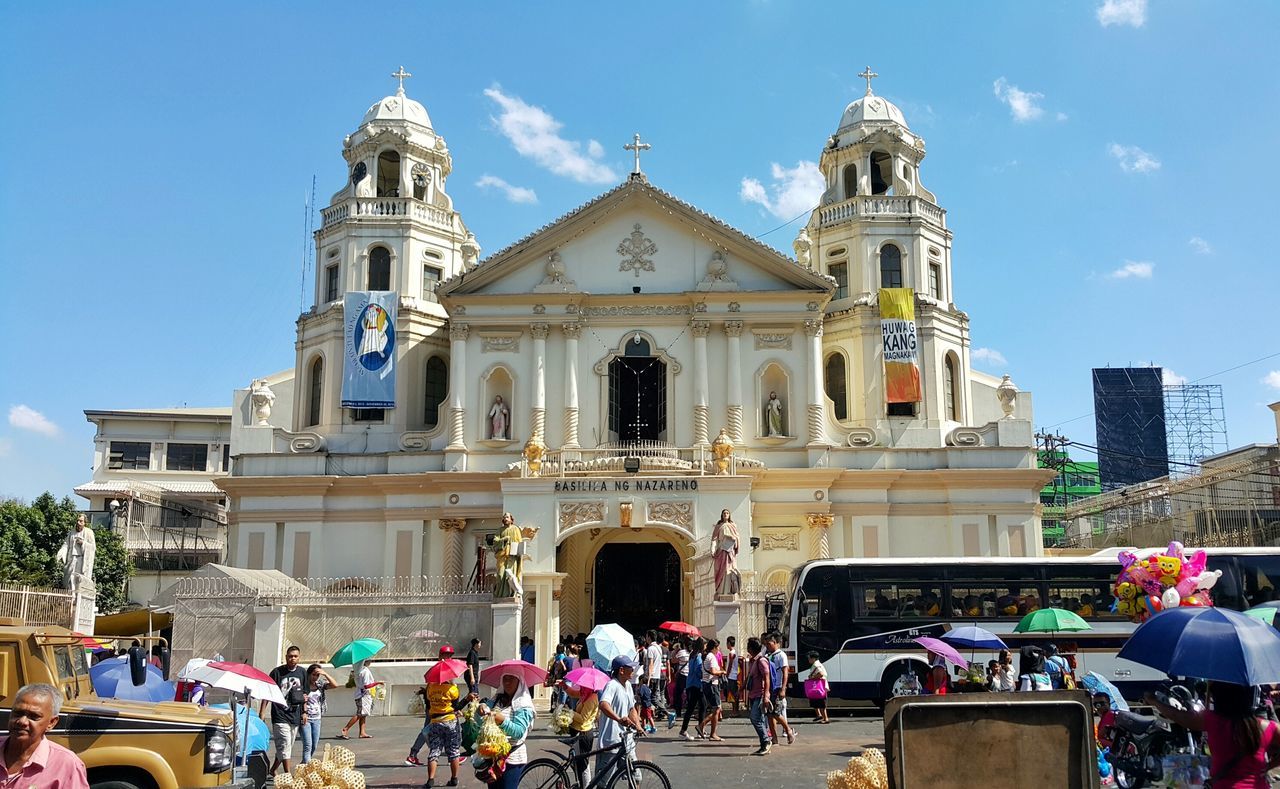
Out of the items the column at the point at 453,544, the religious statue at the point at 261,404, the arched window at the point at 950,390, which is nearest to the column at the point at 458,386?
the column at the point at 453,544

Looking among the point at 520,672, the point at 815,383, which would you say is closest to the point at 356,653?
the point at 520,672

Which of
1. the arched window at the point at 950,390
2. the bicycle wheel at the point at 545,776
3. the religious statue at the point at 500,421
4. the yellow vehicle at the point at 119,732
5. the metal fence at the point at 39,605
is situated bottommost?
the bicycle wheel at the point at 545,776

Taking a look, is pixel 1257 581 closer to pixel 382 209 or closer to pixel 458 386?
pixel 458 386

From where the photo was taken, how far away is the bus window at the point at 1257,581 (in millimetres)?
24016

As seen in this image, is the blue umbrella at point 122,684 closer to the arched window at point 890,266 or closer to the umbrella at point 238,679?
the umbrella at point 238,679

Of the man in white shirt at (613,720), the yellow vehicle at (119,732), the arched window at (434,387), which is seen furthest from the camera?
the arched window at (434,387)

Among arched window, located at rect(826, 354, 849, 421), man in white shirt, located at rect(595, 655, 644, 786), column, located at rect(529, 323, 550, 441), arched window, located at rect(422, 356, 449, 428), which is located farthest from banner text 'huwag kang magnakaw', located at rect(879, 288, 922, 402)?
man in white shirt, located at rect(595, 655, 644, 786)

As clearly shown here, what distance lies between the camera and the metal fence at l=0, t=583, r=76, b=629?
24438 mm

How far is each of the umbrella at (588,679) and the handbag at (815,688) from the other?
33.5ft

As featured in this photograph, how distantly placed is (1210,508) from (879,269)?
1511cm

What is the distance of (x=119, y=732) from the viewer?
36.8 ft

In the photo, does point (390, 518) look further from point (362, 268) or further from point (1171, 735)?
point (1171, 735)

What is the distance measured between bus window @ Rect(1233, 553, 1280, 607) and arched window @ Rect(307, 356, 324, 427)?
2860cm

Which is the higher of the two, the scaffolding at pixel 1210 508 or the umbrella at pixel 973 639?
the scaffolding at pixel 1210 508
